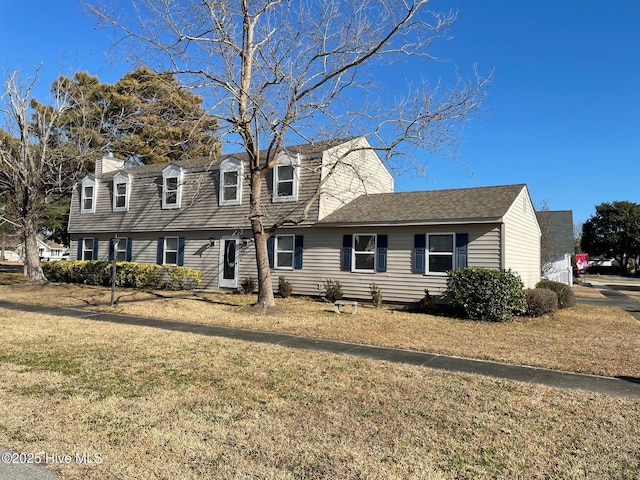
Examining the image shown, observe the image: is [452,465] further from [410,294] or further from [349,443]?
[410,294]

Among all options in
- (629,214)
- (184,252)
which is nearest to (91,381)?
(184,252)

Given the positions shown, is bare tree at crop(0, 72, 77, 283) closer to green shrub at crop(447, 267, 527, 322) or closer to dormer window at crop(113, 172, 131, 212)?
dormer window at crop(113, 172, 131, 212)

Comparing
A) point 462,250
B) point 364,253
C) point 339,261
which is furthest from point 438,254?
point 339,261

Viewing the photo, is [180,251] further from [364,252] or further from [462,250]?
[462,250]

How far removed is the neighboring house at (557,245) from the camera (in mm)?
24297

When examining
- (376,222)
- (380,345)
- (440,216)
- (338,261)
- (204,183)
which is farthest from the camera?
(204,183)

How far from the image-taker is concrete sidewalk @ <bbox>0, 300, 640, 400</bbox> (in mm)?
5891

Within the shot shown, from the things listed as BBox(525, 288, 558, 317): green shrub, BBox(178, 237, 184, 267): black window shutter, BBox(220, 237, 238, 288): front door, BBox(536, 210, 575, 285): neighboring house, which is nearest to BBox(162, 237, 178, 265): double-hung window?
BBox(178, 237, 184, 267): black window shutter

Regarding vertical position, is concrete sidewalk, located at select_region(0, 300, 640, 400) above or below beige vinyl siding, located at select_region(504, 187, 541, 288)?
below

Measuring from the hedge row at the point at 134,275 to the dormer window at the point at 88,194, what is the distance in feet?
10.3

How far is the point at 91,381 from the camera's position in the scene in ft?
18.1

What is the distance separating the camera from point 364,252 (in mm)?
→ 15688

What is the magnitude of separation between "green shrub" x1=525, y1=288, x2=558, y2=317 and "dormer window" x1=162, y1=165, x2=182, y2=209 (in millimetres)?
14704

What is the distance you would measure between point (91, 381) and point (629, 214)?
209 feet
